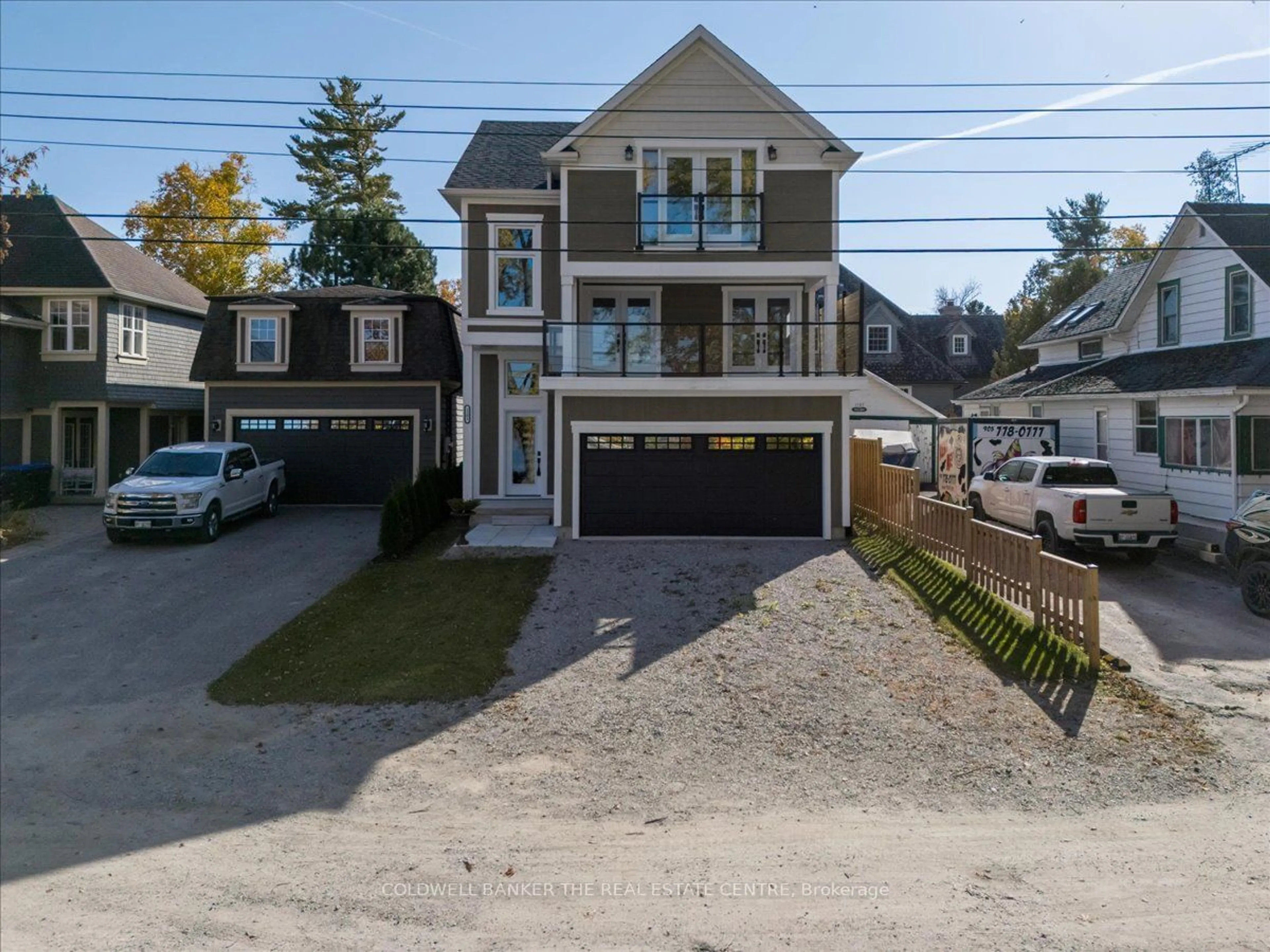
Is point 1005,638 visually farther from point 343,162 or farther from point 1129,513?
point 343,162

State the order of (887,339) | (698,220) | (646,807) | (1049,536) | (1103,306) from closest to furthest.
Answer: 1. (646,807)
2. (1049,536)
3. (698,220)
4. (1103,306)
5. (887,339)

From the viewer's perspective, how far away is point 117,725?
27.6 ft

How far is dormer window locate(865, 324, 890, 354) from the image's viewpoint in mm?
41281

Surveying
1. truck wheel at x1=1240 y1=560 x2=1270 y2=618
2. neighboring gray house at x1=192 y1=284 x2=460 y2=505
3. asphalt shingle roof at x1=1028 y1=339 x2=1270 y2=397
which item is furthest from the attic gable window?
asphalt shingle roof at x1=1028 y1=339 x2=1270 y2=397

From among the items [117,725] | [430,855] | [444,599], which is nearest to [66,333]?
[444,599]

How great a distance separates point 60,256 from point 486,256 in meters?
12.5

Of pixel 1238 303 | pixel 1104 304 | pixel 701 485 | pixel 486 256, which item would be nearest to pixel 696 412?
pixel 701 485

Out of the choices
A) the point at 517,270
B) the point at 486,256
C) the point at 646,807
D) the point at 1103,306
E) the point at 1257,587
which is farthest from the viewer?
the point at 1103,306

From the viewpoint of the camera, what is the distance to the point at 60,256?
2219 cm

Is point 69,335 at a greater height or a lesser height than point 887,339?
lesser

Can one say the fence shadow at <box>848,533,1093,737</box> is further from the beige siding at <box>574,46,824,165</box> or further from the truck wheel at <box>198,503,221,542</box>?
the truck wheel at <box>198,503,221,542</box>

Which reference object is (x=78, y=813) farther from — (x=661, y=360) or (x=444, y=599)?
(x=661, y=360)

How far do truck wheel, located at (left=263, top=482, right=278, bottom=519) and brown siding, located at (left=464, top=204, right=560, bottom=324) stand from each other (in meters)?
6.52

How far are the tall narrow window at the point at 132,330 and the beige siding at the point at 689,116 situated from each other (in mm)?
13999
